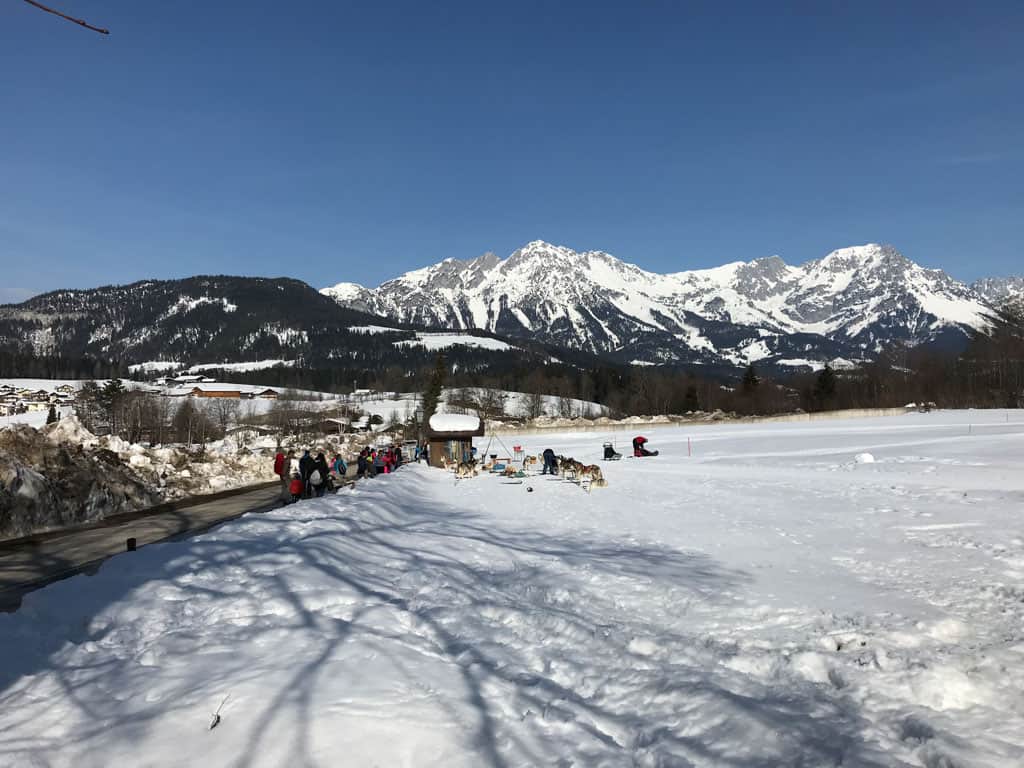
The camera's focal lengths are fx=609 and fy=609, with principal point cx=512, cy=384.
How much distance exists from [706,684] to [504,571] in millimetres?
4834

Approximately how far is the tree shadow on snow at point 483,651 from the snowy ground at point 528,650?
28 mm

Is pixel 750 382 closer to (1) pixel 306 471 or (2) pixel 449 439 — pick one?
(2) pixel 449 439

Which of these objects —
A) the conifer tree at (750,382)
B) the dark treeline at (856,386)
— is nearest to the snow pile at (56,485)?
the dark treeline at (856,386)

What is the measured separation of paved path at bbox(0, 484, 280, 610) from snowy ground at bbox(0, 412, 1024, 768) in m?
2.19

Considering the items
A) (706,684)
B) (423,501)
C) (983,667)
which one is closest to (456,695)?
(706,684)

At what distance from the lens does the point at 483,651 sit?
6.45 metres

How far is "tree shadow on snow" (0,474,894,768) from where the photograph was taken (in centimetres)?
456

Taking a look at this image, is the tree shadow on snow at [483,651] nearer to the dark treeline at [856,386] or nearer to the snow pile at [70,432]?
the snow pile at [70,432]

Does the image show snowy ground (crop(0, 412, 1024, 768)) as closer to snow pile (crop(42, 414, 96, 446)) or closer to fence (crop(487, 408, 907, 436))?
snow pile (crop(42, 414, 96, 446))

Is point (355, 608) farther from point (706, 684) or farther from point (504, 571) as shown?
point (706, 684)

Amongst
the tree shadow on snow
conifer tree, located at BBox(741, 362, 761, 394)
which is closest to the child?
the tree shadow on snow

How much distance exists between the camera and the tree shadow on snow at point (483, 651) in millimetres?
4562

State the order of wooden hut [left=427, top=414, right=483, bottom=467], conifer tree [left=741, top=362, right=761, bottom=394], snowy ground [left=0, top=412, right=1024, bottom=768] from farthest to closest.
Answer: conifer tree [left=741, top=362, right=761, bottom=394]
wooden hut [left=427, top=414, right=483, bottom=467]
snowy ground [left=0, top=412, right=1024, bottom=768]

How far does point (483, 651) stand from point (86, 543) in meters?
10.1
